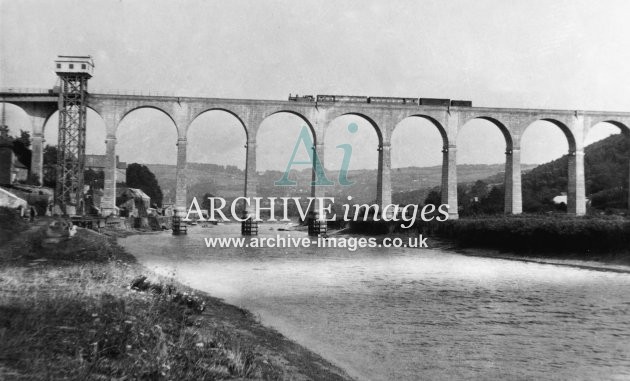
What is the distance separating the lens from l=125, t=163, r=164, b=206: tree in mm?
100019

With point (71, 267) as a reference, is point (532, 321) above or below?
below

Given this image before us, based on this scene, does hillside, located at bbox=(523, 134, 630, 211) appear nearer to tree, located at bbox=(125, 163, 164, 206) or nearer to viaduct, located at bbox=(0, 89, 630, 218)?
viaduct, located at bbox=(0, 89, 630, 218)

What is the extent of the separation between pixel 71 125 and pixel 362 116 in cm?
2728

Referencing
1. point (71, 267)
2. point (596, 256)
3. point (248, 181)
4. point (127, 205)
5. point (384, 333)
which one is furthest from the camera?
point (127, 205)

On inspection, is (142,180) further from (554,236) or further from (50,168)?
(554,236)

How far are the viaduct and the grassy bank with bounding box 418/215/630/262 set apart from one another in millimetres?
16649

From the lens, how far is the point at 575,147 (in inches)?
2035

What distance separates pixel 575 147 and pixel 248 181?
106 ft

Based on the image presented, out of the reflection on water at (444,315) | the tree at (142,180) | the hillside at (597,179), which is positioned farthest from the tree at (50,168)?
the hillside at (597,179)

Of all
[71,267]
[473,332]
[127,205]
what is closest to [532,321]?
Answer: [473,332]

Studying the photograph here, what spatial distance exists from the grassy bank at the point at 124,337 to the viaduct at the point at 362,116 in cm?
4063

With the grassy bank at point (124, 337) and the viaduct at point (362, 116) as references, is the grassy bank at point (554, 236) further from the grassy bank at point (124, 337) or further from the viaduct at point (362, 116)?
the grassy bank at point (124, 337)

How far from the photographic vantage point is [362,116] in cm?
5150

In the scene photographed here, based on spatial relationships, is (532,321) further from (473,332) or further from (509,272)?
(509,272)
